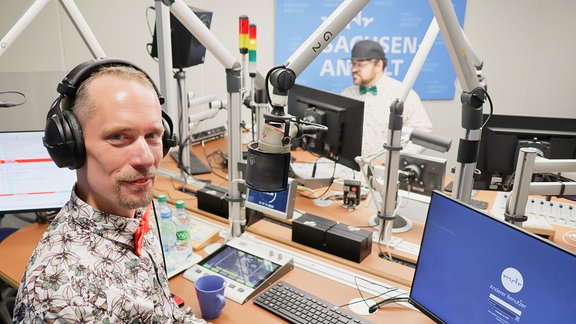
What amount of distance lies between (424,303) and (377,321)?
6.5 inches

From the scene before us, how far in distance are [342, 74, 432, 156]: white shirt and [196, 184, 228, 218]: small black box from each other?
1377mm

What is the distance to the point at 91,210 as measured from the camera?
107 centimetres

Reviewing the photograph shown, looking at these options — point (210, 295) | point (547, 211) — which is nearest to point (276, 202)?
point (210, 295)

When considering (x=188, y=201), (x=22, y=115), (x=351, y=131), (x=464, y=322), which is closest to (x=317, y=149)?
(x=351, y=131)

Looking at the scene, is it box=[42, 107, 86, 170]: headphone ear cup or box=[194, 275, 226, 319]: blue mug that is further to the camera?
box=[194, 275, 226, 319]: blue mug

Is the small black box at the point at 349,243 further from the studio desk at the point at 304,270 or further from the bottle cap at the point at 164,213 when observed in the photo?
the bottle cap at the point at 164,213

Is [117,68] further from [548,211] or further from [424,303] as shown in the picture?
[548,211]

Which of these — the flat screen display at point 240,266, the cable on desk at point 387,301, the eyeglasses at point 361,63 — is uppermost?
the eyeglasses at point 361,63

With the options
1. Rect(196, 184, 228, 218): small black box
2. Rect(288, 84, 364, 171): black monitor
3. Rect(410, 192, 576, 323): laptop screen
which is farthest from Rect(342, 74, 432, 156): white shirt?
Rect(410, 192, 576, 323): laptop screen

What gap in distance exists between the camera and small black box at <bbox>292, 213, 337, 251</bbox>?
1786 mm

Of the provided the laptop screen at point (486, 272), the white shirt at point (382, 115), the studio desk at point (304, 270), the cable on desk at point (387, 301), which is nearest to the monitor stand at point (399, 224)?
the studio desk at point (304, 270)

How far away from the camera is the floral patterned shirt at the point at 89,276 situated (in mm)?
929

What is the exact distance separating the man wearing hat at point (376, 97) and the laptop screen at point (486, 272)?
1.93 meters

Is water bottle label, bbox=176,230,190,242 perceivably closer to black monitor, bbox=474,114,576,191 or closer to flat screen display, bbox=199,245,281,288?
flat screen display, bbox=199,245,281,288
